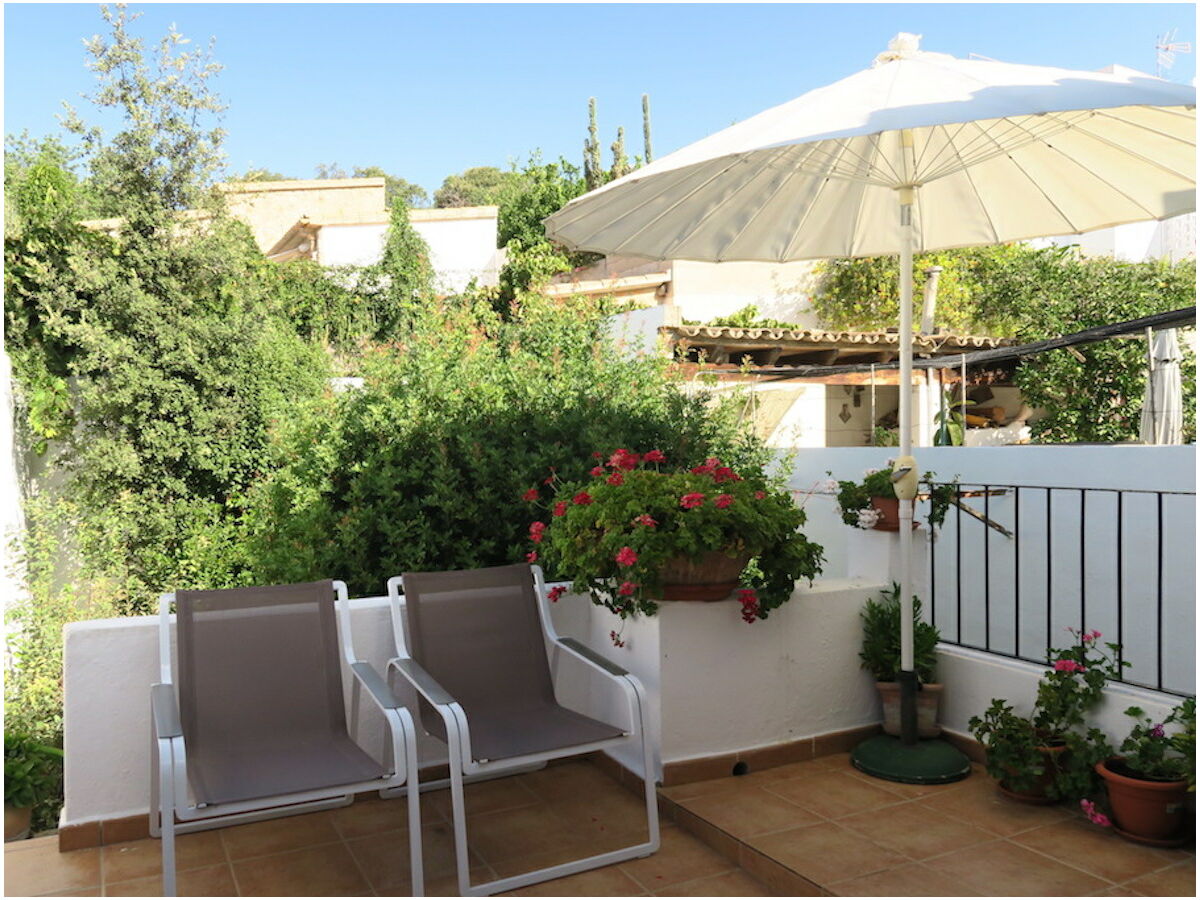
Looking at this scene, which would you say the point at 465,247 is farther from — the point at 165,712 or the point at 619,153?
the point at 165,712

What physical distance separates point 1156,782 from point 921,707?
43.7 inches

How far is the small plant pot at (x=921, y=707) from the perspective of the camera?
427 cm

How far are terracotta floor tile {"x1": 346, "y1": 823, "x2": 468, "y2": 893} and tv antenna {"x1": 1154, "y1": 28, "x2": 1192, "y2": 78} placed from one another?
78.0 feet

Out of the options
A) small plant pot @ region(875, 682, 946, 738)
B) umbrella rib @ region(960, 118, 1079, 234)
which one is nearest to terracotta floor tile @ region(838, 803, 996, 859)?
small plant pot @ region(875, 682, 946, 738)

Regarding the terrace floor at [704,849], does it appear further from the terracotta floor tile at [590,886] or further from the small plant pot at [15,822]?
the small plant pot at [15,822]

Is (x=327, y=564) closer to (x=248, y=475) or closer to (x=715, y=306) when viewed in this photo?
(x=248, y=475)

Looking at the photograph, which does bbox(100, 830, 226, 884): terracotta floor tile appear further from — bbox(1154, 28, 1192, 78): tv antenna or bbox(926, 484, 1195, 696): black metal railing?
bbox(1154, 28, 1192, 78): tv antenna

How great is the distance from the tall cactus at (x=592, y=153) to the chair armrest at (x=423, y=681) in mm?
20648

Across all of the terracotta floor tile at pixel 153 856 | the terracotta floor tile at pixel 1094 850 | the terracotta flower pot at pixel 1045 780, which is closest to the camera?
the terracotta floor tile at pixel 1094 850

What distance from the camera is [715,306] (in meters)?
17.2

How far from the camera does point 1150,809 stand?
3.28 meters

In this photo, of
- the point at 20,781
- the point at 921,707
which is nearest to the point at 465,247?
the point at 20,781

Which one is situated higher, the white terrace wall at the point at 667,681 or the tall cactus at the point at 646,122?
the tall cactus at the point at 646,122

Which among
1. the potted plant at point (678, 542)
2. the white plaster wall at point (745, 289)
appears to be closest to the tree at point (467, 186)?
the white plaster wall at point (745, 289)
